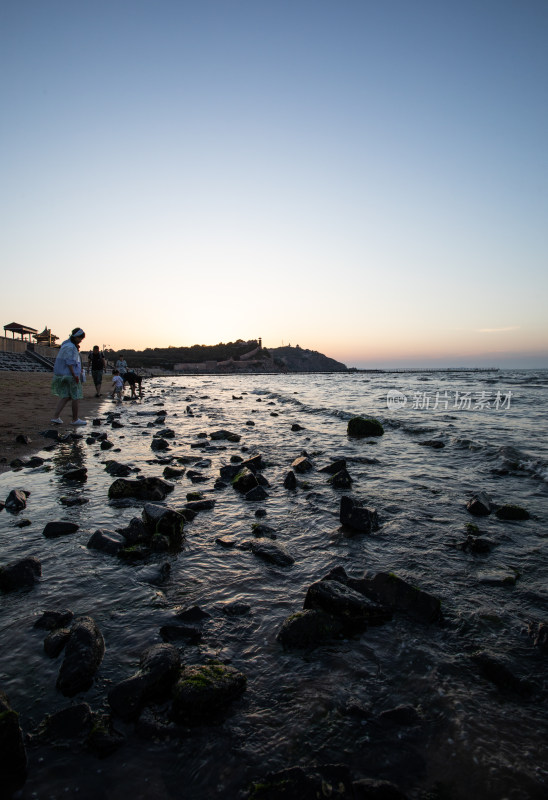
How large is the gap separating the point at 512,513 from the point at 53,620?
629 cm

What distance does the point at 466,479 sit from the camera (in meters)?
8.45

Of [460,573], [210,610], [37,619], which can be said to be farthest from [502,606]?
[37,619]

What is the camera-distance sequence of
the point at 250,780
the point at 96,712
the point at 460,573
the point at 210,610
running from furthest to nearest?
the point at 460,573 → the point at 210,610 → the point at 96,712 → the point at 250,780

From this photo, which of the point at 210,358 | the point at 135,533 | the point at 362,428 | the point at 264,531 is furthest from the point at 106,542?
the point at 210,358

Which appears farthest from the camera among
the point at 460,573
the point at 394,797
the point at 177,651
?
the point at 460,573

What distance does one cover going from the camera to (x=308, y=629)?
11.2 ft

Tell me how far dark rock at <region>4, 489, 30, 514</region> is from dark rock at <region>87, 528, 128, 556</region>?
2024 mm

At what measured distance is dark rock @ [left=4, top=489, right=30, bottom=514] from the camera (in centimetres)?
625

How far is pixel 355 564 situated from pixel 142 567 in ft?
8.14

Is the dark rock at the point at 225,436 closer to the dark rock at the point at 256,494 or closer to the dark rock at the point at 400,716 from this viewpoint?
the dark rock at the point at 256,494

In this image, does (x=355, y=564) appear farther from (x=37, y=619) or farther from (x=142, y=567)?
(x=37, y=619)

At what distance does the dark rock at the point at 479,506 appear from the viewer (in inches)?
250

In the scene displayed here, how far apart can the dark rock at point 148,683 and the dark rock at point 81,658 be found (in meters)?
0.30

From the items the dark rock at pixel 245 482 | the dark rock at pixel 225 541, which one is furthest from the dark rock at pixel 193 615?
the dark rock at pixel 245 482
